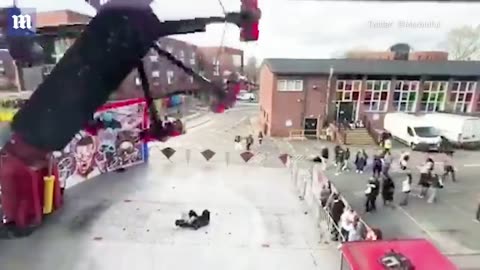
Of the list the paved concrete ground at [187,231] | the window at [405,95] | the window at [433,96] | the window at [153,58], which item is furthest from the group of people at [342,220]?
the window at [153,58]

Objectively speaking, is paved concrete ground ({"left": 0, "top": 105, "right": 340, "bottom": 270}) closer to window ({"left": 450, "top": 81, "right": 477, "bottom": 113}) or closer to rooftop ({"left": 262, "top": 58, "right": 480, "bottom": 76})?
rooftop ({"left": 262, "top": 58, "right": 480, "bottom": 76})

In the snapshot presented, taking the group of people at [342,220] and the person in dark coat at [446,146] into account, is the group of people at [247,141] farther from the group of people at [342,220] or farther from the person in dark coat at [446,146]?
the person in dark coat at [446,146]

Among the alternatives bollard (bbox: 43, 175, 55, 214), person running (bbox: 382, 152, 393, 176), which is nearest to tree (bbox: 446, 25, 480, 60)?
person running (bbox: 382, 152, 393, 176)

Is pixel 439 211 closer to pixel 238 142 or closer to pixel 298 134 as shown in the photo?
pixel 298 134

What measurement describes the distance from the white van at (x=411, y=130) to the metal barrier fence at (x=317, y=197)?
59 cm

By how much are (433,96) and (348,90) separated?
558mm

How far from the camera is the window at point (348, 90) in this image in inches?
116

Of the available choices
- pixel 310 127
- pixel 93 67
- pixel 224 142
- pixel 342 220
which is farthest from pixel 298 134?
pixel 93 67

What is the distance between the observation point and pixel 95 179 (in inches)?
142

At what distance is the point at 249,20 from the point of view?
2.21 metres

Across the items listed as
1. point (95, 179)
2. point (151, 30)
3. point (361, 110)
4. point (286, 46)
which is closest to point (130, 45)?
point (151, 30)

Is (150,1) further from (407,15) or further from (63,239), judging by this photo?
(63,239)

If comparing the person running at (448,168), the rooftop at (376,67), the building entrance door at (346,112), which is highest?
the rooftop at (376,67)

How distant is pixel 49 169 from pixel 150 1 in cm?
138
